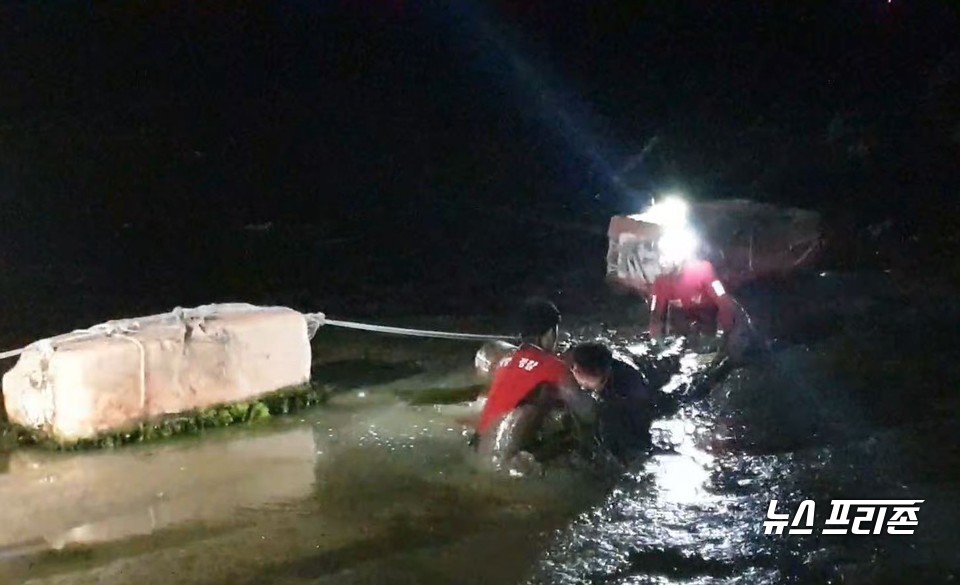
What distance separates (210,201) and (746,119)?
1372 centimetres

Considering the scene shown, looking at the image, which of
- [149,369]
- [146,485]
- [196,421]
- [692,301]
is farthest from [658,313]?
[146,485]

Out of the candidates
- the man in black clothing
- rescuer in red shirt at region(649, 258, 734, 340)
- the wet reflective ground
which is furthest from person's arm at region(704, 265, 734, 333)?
the man in black clothing

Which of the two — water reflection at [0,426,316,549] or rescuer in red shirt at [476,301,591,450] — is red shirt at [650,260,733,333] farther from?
water reflection at [0,426,316,549]

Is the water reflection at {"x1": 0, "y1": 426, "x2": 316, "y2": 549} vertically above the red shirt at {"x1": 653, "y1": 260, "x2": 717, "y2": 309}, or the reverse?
the red shirt at {"x1": 653, "y1": 260, "x2": 717, "y2": 309}

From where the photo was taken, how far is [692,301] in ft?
32.5

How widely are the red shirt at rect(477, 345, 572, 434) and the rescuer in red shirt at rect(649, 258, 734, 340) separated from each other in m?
2.72

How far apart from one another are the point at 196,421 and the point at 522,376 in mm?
2697

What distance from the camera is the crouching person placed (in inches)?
285

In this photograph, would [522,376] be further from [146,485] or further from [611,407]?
[146,485]

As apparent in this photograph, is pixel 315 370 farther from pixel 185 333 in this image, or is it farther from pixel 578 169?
pixel 578 169

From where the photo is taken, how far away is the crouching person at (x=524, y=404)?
7250 mm

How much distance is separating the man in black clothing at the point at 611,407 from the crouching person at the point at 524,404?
0.79 ft

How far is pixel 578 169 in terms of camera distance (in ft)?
103

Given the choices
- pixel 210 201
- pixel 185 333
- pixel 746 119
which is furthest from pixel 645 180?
pixel 185 333
